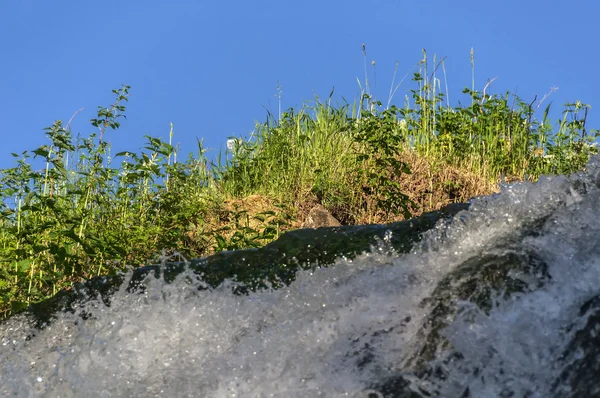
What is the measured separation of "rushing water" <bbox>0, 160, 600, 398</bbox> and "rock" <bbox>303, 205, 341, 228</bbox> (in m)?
3.01

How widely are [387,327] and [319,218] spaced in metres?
3.70

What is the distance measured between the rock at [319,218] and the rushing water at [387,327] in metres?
3.01

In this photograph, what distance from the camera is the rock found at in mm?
6285

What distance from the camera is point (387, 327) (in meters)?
2.68

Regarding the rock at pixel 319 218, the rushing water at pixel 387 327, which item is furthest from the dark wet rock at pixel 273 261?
the rock at pixel 319 218

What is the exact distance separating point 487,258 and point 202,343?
108 centimetres

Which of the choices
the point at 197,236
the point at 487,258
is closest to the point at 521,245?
the point at 487,258

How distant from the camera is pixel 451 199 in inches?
282

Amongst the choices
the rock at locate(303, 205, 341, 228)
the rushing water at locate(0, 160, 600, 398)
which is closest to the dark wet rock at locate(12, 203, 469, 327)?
the rushing water at locate(0, 160, 600, 398)

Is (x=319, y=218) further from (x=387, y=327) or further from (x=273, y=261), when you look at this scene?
(x=387, y=327)

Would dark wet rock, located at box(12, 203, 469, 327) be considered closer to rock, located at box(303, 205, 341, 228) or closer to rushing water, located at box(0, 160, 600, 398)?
rushing water, located at box(0, 160, 600, 398)

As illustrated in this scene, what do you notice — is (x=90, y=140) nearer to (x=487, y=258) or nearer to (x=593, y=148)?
(x=487, y=258)

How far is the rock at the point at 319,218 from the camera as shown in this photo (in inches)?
247

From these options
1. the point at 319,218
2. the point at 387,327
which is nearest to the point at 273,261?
the point at 387,327
